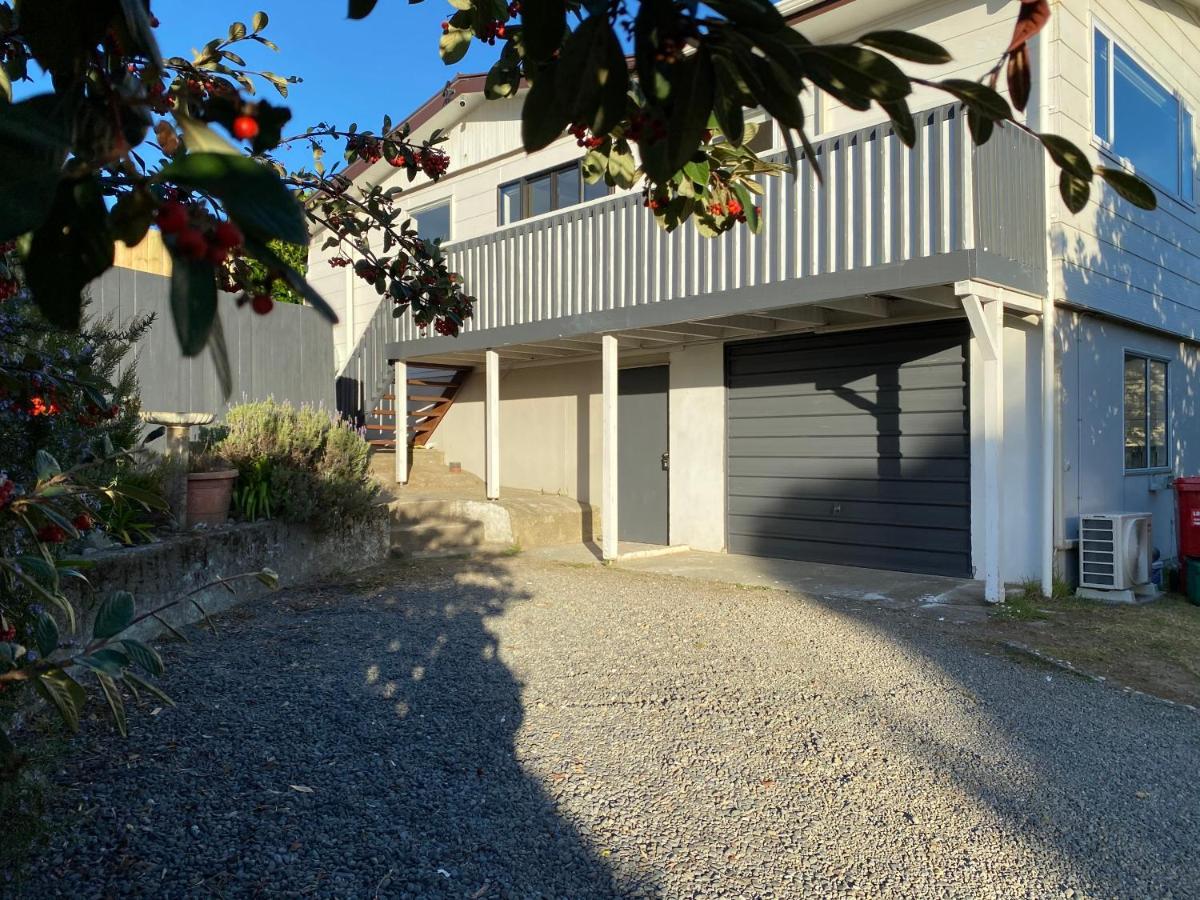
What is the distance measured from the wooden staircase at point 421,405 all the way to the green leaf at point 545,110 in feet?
40.6

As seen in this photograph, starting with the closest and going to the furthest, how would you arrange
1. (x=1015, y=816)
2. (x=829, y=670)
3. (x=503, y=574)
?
(x=1015, y=816) < (x=829, y=670) < (x=503, y=574)

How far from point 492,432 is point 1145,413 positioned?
24.5 feet

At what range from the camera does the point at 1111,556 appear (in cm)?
782

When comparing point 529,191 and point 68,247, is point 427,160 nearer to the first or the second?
point 68,247

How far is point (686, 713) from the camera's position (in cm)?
448

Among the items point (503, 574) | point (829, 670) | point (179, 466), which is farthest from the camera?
point (503, 574)

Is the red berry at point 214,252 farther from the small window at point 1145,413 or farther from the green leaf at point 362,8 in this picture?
the small window at point 1145,413

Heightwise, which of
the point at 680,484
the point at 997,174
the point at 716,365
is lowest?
the point at 680,484

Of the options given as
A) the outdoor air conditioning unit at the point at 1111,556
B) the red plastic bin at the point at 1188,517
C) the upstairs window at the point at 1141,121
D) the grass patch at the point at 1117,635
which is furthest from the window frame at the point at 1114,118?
the grass patch at the point at 1117,635

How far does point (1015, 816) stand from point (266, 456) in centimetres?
609

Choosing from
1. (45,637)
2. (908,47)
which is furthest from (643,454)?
(908,47)

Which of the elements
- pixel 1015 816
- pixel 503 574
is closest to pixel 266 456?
pixel 503 574

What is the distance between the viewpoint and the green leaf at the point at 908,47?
115cm

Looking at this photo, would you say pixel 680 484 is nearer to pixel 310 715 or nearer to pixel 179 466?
pixel 179 466
